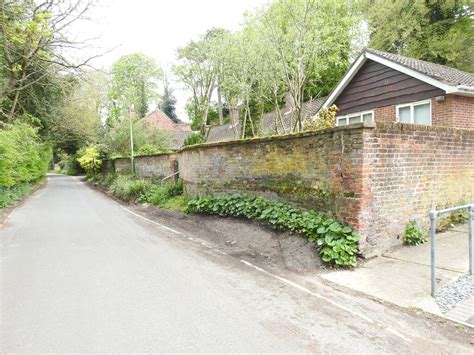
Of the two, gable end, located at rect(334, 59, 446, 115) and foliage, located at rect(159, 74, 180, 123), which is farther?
foliage, located at rect(159, 74, 180, 123)

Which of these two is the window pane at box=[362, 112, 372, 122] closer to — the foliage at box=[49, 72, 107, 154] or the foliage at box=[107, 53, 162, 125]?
the foliage at box=[49, 72, 107, 154]

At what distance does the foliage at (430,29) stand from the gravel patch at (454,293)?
19549mm

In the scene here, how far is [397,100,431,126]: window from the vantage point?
10642mm

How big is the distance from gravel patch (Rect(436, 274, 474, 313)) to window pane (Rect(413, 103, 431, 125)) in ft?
26.2

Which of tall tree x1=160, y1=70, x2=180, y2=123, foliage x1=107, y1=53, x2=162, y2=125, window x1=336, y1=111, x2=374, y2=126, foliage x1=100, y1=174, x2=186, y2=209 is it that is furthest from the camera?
tall tree x1=160, y1=70, x2=180, y2=123

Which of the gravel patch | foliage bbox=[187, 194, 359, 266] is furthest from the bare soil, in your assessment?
the gravel patch

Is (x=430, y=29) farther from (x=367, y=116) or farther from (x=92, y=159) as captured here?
(x=92, y=159)

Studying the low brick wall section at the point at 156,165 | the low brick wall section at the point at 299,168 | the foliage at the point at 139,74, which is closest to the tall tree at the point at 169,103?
the foliage at the point at 139,74

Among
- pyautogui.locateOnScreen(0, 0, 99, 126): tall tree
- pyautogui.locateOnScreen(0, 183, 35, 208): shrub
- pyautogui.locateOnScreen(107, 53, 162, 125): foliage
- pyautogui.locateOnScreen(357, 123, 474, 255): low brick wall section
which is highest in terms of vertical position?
pyautogui.locateOnScreen(107, 53, 162, 125): foliage

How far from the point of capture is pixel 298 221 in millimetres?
6223

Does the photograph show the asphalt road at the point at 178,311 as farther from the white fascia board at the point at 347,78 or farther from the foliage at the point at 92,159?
the foliage at the point at 92,159

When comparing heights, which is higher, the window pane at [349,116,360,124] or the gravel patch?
the window pane at [349,116,360,124]

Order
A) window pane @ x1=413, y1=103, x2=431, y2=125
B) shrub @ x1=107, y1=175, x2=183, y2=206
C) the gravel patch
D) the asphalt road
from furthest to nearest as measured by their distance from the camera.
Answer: shrub @ x1=107, y1=175, x2=183, y2=206
window pane @ x1=413, y1=103, x2=431, y2=125
the gravel patch
the asphalt road

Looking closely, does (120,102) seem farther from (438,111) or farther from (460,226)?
(460,226)
